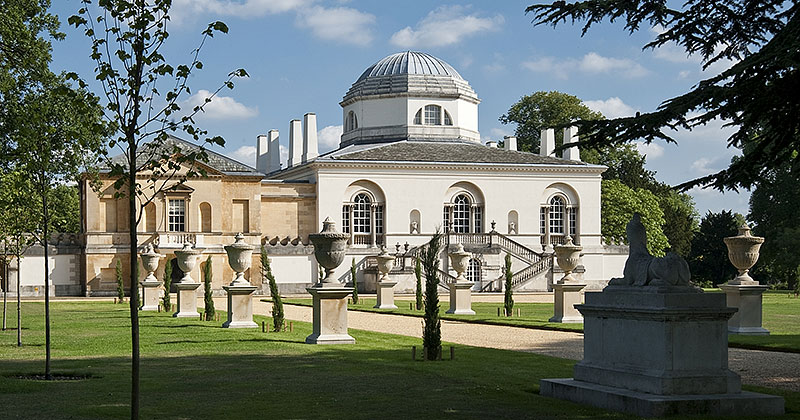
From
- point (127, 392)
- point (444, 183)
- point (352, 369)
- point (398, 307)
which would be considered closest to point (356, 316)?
point (398, 307)

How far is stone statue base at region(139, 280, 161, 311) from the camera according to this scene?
Answer: 3459cm

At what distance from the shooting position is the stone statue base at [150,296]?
3459cm

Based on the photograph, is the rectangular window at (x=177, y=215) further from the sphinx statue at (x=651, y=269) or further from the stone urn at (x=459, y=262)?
the sphinx statue at (x=651, y=269)

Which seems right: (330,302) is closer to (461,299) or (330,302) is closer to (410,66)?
(461,299)

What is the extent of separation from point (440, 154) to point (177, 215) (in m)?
15.9

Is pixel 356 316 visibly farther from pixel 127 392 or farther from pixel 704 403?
pixel 704 403

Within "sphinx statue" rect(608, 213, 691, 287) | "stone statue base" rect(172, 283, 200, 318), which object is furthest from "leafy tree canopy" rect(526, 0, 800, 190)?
"stone statue base" rect(172, 283, 200, 318)

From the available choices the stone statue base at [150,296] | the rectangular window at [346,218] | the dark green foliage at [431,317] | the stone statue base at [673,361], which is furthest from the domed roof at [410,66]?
the stone statue base at [673,361]

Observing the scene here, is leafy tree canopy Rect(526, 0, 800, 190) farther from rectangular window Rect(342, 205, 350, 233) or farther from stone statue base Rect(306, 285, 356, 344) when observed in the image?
rectangular window Rect(342, 205, 350, 233)

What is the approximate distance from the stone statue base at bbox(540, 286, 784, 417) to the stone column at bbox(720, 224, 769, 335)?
1231 cm

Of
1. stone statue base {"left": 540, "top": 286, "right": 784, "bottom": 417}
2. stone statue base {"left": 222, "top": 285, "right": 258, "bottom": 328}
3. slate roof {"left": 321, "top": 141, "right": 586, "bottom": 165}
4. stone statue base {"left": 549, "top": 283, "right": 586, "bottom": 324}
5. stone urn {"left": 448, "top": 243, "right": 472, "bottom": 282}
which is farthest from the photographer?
slate roof {"left": 321, "top": 141, "right": 586, "bottom": 165}

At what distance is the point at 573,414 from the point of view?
10641mm

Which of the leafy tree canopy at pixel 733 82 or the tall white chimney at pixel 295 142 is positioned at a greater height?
the tall white chimney at pixel 295 142

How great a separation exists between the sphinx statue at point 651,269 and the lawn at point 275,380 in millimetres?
1493
